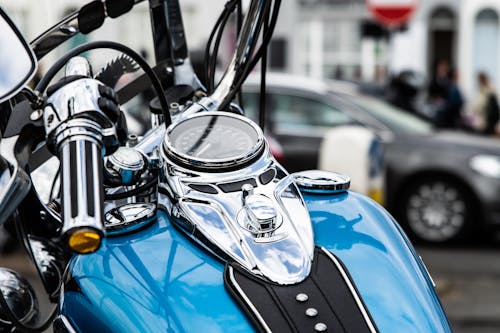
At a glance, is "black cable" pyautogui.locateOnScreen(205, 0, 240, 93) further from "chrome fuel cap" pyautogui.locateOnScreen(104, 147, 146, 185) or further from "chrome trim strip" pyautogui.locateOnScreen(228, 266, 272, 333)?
"chrome trim strip" pyautogui.locateOnScreen(228, 266, 272, 333)

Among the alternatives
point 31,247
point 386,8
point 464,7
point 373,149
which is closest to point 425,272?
point 31,247

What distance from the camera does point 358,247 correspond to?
182cm

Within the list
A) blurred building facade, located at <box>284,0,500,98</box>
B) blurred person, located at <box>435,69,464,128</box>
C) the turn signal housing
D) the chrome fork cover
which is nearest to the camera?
the turn signal housing

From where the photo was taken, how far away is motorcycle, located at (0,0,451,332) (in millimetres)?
1627

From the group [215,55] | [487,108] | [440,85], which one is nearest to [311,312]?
[215,55]

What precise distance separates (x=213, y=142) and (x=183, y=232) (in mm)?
230

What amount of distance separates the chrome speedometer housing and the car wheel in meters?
7.91

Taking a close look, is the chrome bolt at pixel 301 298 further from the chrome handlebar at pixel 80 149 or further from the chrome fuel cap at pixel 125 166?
the chrome fuel cap at pixel 125 166

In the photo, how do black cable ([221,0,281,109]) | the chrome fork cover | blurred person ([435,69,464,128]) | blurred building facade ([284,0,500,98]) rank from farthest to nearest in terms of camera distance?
1. blurred building facade ([284,0,500,98])
2. blurred person ([435,69,464,128])
3. black cable ([221,0,281,109])
4. the chrome fork cover

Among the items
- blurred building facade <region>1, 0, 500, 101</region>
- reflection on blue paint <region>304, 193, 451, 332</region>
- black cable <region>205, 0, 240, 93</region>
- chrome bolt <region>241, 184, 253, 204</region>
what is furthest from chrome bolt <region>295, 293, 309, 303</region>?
blurred building facade <region>1, 0, 500, 101</region>

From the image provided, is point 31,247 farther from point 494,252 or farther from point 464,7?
point 464,7

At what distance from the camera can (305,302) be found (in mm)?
1648

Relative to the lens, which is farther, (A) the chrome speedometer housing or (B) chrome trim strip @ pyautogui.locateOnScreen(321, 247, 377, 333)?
(A) the chrome speedometer housing

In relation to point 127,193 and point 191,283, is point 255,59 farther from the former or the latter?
point 191,283
